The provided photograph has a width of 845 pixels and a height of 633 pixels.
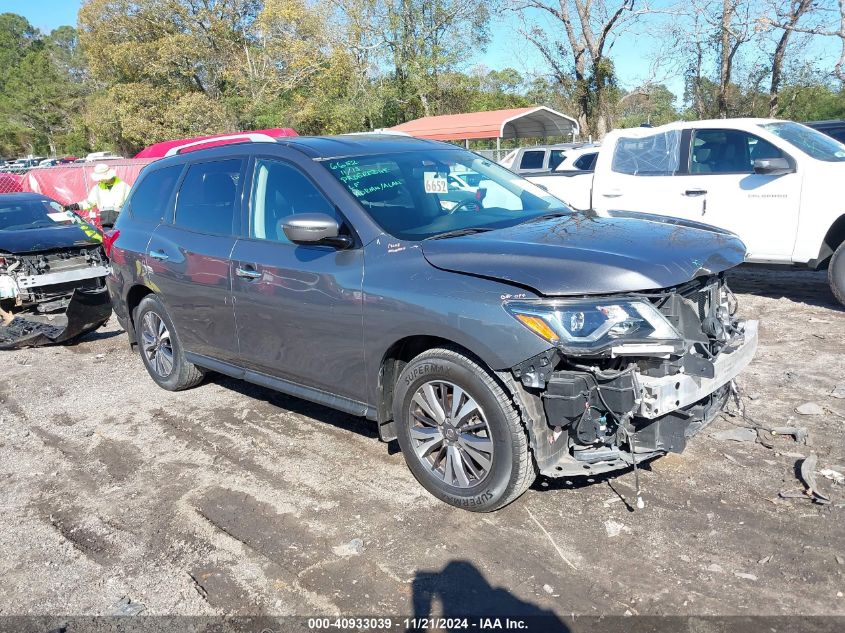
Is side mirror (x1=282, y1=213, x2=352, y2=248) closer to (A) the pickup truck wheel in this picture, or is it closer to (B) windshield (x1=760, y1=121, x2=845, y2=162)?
(A) the pickup truck wheel

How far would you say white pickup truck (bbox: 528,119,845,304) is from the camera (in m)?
7.37

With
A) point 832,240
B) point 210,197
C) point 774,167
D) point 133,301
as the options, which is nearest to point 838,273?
point 832,240

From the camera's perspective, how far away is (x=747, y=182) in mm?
7809

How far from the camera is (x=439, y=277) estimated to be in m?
3.65

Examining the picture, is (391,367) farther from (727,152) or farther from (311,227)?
(727,152)

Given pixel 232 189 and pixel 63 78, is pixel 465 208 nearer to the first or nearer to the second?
pixel 232 189

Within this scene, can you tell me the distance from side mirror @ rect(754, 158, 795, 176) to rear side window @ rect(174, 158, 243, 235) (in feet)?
17.7

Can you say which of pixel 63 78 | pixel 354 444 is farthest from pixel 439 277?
pixel 63 78

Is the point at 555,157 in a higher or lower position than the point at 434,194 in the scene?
lower

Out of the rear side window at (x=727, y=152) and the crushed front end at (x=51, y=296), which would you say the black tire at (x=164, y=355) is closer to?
the crushed front end at (x=51, y=296)

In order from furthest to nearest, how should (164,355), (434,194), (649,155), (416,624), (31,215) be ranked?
Result: (31,215)
(649,155)
(164,355)
(434,194)
(416,624)

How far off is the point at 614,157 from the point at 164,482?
A: 6771 millimetres

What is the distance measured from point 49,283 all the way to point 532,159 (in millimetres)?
11473

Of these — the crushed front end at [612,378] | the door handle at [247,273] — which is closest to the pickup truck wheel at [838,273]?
the crushed front end at [612,378]
